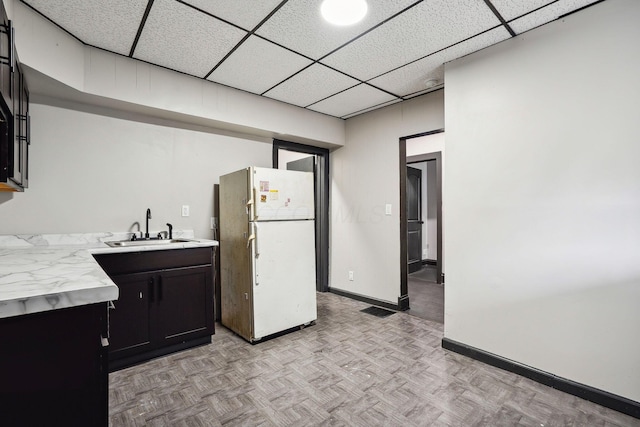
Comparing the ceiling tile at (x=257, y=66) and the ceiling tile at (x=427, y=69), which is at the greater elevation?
the ceiling tile at (x=257, y=66)

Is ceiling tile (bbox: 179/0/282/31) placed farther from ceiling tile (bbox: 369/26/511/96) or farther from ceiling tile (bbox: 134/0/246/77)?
ceiling tile (bbox: 369/26/511/96)

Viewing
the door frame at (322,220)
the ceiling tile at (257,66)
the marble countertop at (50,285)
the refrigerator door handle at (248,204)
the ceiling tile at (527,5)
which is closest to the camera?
the marble countertop at (50,285)

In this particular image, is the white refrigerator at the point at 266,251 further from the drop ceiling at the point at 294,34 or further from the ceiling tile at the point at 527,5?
the ceiling tile at the point at 527,5

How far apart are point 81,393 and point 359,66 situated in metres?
2.71

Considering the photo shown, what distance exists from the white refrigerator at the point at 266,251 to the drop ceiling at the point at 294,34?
92 cm

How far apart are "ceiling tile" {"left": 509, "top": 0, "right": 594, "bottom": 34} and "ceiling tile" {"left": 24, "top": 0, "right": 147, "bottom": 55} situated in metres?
2.40

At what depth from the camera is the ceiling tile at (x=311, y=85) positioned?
2787 millimetres

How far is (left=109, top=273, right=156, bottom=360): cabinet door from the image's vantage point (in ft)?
7.21

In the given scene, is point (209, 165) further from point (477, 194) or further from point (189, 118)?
point (477, 194)

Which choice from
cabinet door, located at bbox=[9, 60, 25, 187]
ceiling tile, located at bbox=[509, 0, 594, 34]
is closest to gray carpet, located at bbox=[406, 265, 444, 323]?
ceiling tile, located at bbox=[509, 0, 594, 34]

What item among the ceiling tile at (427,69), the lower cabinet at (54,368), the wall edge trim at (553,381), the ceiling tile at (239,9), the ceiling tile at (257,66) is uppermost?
the ceiling tile at (257,66)

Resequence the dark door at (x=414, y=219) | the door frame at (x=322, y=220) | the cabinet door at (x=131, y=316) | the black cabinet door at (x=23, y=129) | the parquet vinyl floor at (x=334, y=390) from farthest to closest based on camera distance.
Answer: the dark door at (x=414, y=219) → the door frame at (x=322, y=220) → the cabinet door at (x=131, y=316) → the black cabinet door at (x=23, y=129) → the parquet vinyl floor at (x=334, y=390)

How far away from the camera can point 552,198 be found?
79.7 inches

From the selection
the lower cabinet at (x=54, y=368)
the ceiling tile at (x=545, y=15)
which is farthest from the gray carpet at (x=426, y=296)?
the lower cabinet at (x=54, y=368)
